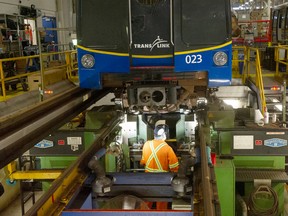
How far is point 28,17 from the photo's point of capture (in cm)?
1764

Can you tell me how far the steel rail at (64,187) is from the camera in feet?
11.3

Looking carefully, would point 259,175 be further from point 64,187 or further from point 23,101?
point 23,101

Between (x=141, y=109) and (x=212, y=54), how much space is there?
1517 mm

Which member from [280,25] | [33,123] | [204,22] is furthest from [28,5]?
[33,123]

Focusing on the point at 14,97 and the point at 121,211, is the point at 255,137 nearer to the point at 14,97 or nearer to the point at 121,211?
the point at 121,211

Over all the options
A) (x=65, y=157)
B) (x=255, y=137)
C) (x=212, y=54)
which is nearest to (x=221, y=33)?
(x=212, y=54)

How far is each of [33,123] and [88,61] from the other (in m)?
2.03

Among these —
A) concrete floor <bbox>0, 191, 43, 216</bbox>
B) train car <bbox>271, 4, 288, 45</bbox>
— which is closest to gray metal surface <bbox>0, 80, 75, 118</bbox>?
concrete floor <bbox>0, 191, 43, 216</bbox>

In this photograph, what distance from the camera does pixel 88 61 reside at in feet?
18.6

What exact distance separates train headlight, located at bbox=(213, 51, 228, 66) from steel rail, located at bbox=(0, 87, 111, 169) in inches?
78.7

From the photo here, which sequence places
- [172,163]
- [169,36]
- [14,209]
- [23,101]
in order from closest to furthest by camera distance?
[169,36] → [172,163] → [14,209] → [23,101]

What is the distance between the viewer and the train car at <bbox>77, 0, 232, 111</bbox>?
5402 millimetres

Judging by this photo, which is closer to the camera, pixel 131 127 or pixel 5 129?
pixel 5 129

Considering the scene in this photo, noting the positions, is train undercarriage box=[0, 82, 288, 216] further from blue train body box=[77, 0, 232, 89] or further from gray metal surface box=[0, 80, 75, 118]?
gray metal surface box=[0, 80, 75, 118]
